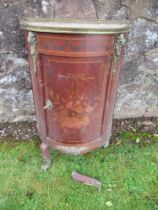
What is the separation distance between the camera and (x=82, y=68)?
62.6 inches

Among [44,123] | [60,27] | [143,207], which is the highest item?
[60,27]

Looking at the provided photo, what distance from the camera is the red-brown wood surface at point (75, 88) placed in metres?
1.54

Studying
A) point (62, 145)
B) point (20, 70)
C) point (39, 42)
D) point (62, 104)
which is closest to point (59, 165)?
point (62, 145)

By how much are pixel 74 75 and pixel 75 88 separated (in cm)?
8

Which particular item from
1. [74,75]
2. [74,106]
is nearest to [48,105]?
[74,106]

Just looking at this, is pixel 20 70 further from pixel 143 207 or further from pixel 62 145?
pixel 143 207

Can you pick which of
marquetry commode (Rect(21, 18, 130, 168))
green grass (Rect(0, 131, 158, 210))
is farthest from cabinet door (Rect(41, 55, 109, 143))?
green grass (Rect(0, 131, 158, 210))

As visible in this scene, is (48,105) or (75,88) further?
(48,105)

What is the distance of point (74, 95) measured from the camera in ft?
5.49

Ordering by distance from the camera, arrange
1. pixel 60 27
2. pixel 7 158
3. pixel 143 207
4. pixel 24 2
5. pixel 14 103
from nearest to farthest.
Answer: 1. pixel 60 27
2. pixel 143 207
3. pixel 24 2
4. pixel 7 158
5. pixel 14 103

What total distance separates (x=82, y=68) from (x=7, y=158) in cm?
105

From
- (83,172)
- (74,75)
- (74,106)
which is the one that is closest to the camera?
(74,75)

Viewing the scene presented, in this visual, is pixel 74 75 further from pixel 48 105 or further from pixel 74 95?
pixel 48 105

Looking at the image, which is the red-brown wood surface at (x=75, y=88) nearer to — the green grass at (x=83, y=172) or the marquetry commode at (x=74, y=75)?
the marquetry commode at (x=74, y=75)
